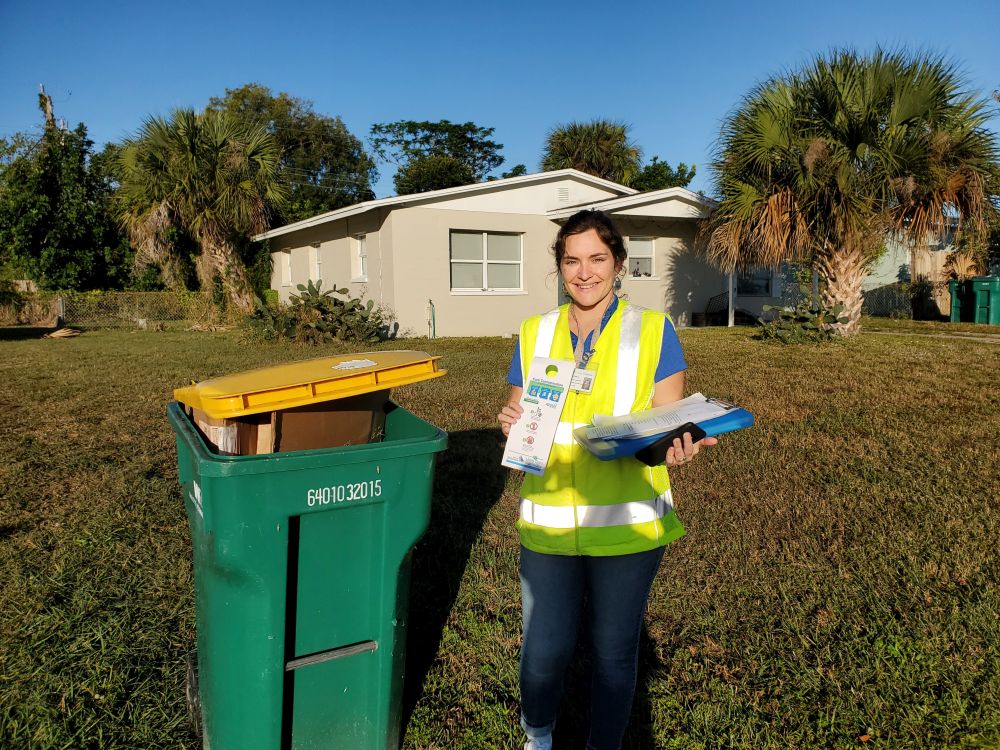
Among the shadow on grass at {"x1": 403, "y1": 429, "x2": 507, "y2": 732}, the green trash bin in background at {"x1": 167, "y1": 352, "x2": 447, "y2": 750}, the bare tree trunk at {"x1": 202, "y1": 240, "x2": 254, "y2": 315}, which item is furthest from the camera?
the bare tree trunk at {"x1": 202, "y1": 240, "x2": 254, "y2": 315}

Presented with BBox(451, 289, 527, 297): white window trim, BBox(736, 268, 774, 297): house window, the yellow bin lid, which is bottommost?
the yellow bin lid

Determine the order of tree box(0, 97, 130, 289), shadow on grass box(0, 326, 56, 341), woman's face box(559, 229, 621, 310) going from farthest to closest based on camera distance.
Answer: tree box(0, 97, 130, 289) → shadow on grass box(0, 326, 56, 341) → woman's face box(559, 229, 621, 310)

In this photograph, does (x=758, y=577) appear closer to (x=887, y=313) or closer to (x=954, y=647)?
(x=954, y=647)

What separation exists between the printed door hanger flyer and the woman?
51 mm

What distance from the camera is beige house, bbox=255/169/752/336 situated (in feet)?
50.6

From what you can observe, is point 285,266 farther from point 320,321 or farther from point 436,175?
point 436,175

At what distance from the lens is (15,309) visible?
22.0 metres

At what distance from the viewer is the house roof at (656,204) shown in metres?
15.9

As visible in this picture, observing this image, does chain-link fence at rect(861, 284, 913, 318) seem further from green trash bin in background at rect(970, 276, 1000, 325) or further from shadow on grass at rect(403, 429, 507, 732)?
shadow on grass at rect(403, 429, 507, 732)

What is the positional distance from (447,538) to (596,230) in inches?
95.7

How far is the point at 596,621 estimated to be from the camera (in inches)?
77.2

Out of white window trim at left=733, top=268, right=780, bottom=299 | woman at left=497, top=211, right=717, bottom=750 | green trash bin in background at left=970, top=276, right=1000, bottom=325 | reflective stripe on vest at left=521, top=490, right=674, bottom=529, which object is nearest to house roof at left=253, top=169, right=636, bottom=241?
white window trim at left=733, top=268, right=780, bottom=299

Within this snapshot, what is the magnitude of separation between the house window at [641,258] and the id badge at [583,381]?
638 inches

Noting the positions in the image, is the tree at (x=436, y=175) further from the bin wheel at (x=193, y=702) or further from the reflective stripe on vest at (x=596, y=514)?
the reflective stripe on vest at (x=596, y=514)
